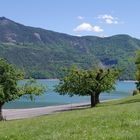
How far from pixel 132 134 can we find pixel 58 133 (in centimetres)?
310

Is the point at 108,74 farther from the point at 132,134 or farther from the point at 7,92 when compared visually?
the point at 132,134

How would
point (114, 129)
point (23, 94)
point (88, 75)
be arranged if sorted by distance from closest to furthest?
point (114, 129) → point (23, 94) → point (88, 75)

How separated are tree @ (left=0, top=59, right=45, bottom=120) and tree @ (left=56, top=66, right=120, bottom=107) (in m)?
20.2

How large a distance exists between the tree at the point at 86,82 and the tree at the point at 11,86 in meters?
20.2

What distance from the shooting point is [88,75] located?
79.1m

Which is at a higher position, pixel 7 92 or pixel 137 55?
pixel 137 55

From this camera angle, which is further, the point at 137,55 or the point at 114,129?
the point at 137,55

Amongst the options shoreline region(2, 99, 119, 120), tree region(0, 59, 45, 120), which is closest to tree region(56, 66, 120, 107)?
shoreline region(2, 99, 119, 120)

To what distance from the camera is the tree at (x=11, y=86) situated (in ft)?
183

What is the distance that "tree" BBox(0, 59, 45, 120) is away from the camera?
5566 cm

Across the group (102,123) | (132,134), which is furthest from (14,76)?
(132,134)

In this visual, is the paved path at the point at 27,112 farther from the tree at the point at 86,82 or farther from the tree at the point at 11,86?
the tree at the point at 11,86

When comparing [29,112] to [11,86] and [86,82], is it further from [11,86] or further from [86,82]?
[11,86]

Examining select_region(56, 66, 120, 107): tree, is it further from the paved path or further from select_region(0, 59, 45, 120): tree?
select_region(0, 59, 45, 120): tree
